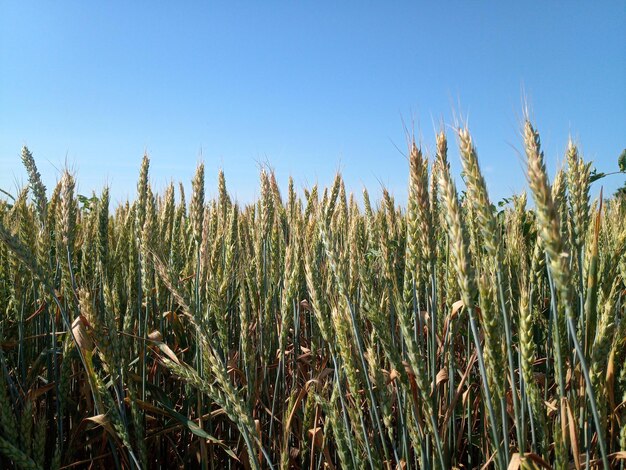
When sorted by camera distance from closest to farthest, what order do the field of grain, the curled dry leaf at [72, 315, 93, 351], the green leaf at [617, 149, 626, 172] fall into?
1. the field of grain
2. the curled dry leaf at [72, 315, 93, 351]
3. the green leaf at [617, 149, 626, 172]

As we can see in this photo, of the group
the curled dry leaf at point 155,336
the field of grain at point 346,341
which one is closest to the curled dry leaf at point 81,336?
the field of grain at point 346,341

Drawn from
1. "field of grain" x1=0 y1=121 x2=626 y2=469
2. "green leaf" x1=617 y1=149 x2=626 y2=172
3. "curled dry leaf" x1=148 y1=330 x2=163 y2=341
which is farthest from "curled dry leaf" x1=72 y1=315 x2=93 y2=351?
"green leaf" x1=617 y1=149 x2=626 y2=172

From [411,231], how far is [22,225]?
67.7 inches

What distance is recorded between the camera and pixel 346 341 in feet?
4.97

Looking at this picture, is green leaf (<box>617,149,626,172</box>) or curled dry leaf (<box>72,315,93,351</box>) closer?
curled dry leaf (<box>72,315,93,351</box>)

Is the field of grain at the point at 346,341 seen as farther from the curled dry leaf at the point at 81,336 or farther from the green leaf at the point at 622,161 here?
the green leaf at the point at 622,161

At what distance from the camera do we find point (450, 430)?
1.76 meters

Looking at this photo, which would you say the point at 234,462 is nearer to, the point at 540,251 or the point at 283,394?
the point at 283,394

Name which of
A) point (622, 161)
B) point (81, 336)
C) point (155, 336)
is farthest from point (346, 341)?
point (622, 161)

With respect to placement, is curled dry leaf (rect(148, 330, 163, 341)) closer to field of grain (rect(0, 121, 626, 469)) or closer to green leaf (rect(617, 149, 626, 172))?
field of grain (rect(0, 121, 626, 469))

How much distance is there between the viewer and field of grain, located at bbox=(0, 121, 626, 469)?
130 centimetres

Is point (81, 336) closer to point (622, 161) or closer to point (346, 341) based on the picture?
point (346, 341)

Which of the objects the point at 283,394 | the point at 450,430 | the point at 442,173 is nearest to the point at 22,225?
the point at 283,394

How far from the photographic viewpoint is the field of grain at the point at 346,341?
1304mm
